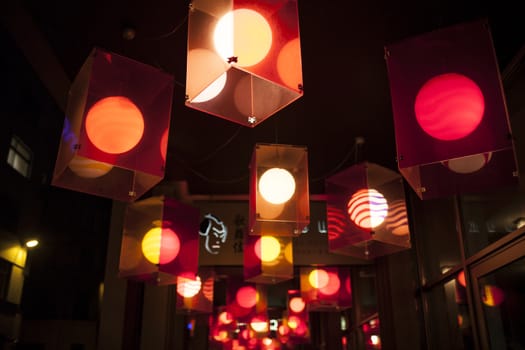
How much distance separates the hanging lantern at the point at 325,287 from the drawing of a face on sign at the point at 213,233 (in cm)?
119

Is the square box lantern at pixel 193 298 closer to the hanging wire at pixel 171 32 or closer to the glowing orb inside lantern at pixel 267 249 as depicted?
the glowing orb inside lantern at pixel 267 249

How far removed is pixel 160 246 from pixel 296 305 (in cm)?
579

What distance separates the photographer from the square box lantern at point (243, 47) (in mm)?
2025

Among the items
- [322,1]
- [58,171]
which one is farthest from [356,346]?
[58,171]

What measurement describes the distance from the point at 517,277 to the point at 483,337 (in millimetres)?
804

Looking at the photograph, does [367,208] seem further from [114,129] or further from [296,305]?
[296,305]

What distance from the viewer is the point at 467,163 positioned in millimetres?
2521

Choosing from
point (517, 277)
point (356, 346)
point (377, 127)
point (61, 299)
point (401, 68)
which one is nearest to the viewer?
point (401, 68)

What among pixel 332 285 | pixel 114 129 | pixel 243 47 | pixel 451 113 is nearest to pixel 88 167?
pixel 114 129

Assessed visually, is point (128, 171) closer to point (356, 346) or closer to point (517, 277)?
point (517, 277)

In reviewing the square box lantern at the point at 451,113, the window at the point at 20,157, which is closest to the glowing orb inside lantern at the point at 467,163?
the square box lantern at the point at 451,113

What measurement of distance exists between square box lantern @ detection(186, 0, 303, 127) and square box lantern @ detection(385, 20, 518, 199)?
716 mm

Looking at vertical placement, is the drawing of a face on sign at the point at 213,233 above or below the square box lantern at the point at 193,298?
above

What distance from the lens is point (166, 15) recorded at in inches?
144
